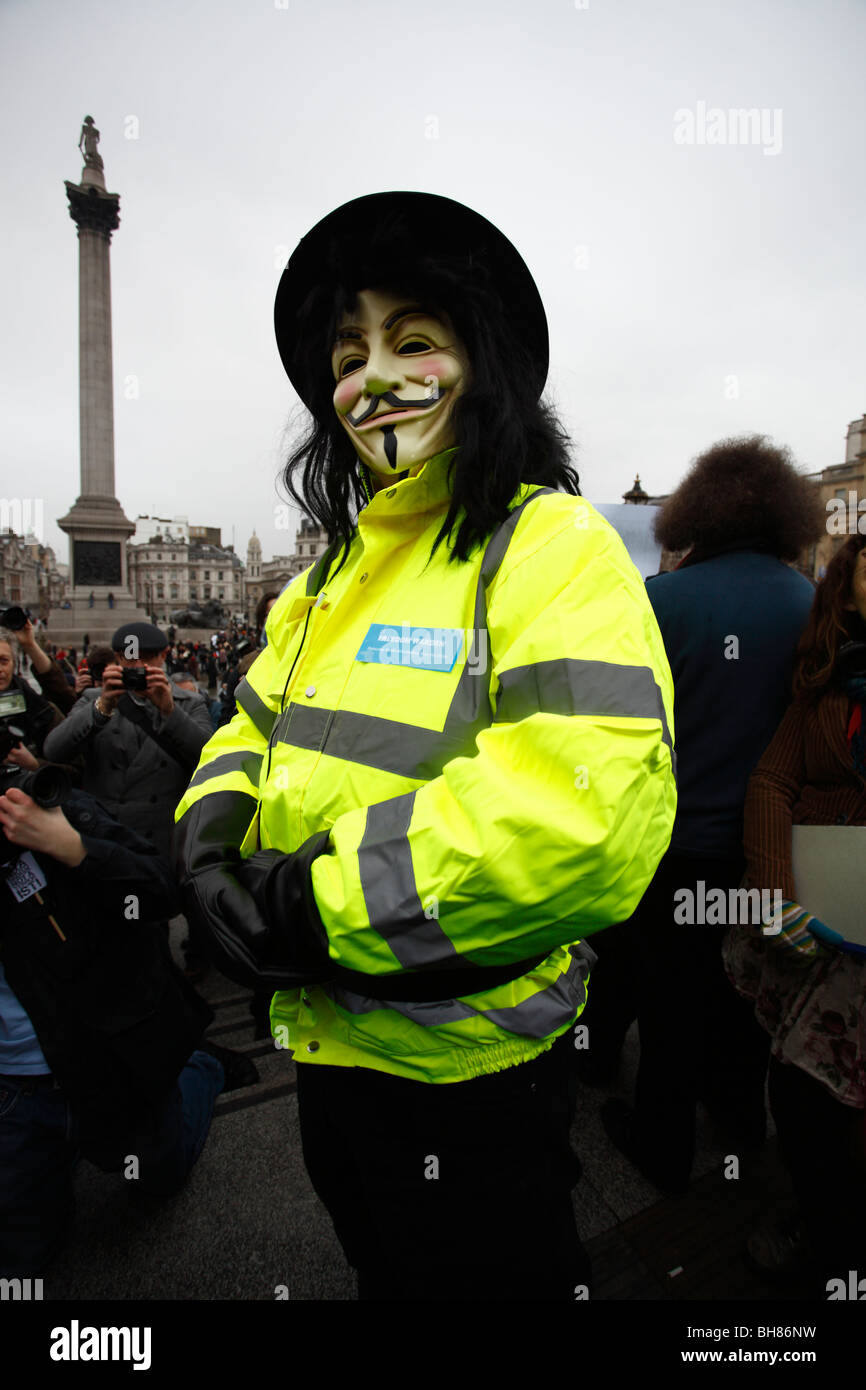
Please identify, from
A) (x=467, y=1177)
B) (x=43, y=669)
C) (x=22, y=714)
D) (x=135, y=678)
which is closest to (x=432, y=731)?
(x=467, y=1177)

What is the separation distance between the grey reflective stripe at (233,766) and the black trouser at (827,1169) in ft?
6.38

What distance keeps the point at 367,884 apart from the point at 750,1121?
266cm

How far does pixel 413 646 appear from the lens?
48.7 inches

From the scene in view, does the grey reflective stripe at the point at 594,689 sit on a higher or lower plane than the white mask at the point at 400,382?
lower

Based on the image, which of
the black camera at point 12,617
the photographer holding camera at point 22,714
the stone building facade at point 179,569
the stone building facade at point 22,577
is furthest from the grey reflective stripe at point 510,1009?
the stone building facade at point 179,569

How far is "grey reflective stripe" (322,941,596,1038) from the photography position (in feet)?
3.86

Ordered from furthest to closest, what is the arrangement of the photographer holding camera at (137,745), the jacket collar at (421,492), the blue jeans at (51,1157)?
the photographer holding camera at (137,745), the blue jeans at (51,1157), the jacket collar at (421,492)

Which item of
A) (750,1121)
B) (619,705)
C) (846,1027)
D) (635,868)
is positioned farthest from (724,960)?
(619,705)

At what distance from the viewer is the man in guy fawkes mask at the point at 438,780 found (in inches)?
36.7

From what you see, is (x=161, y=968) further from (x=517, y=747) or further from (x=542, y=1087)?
(x=517, y=747)

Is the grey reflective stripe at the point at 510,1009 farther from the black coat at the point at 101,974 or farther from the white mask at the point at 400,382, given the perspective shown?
the black coat at the point at 101,974

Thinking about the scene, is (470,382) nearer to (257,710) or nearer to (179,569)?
(257,710)

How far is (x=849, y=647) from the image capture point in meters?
1.84

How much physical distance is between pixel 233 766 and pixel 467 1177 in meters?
1.05
